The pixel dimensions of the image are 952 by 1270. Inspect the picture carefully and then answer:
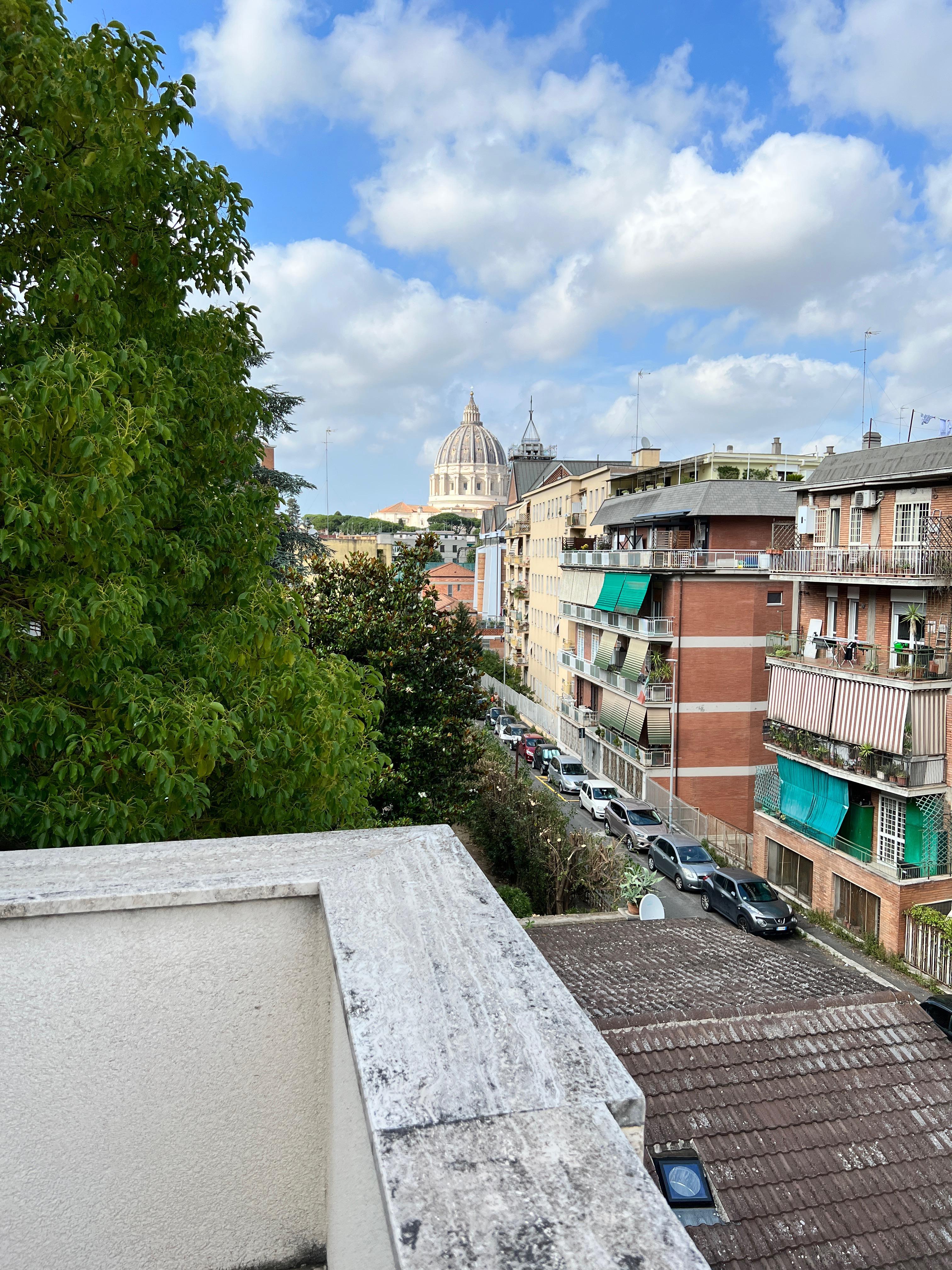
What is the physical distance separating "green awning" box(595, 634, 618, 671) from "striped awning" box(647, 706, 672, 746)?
519 cm

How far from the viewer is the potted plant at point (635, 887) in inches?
852

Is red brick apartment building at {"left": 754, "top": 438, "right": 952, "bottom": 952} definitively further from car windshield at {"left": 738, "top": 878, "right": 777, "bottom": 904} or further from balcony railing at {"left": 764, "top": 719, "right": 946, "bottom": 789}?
car windshield at {"left": 738, "top": 878, "right": 777, "bottom": 904}

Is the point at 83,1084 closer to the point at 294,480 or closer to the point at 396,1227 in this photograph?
the point at 396,1227

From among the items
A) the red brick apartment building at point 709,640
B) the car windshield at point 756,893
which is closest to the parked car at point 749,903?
the car windshield at point 756,893

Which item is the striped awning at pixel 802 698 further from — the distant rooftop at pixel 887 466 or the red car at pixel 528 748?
the red car at pixel 528 748

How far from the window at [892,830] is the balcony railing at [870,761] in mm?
702

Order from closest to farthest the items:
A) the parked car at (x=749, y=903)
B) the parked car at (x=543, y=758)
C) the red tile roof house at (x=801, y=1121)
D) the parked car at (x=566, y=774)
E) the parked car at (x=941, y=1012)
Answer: the red tile roof house at (x=801, y=1121)
the parked car at (x=941, y=1012)
the parked car at (x=749, y=903)
the parked car at (x=566, y=774)
the parked car at (x=543, y=758)

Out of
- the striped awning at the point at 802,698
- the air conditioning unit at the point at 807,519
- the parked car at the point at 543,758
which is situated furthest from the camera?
the parked car at the point at 543,758

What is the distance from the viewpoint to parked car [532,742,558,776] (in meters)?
42.1

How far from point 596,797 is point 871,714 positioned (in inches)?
560

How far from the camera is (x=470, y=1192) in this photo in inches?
73.1

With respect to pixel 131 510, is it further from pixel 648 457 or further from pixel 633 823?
pixel 648 457

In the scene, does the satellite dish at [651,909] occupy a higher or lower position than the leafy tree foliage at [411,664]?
lower

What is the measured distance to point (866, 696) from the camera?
23.4 meters
